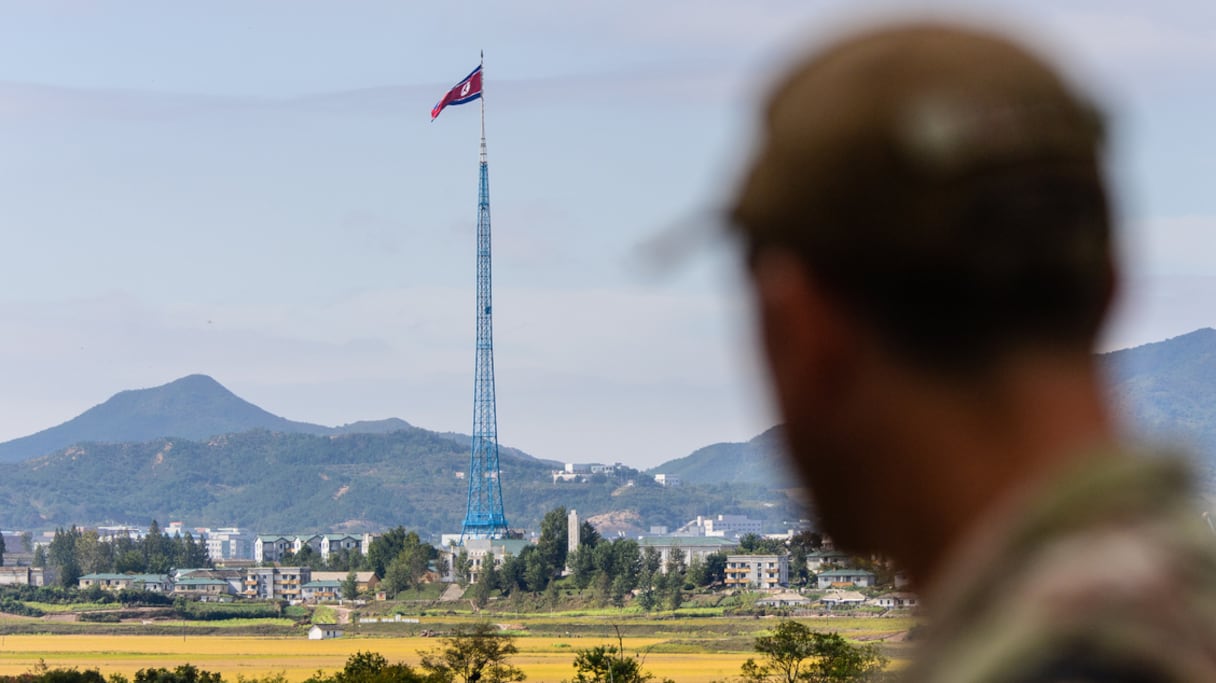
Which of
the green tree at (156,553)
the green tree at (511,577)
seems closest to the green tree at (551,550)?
the green tree at (511,577)

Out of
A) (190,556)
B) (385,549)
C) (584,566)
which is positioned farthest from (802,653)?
(190,556)

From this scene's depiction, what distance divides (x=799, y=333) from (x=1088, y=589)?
0.31 m

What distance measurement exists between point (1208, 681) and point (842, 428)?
0.33 meters

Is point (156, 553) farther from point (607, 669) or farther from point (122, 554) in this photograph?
point (607, 669)

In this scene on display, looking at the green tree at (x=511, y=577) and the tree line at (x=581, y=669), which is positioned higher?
the green tree at (x=511, y=577)

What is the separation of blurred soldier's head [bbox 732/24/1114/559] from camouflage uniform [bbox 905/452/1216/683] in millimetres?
106

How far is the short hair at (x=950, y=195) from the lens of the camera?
0.99 m

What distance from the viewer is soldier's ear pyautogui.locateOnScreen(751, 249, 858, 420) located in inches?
41.4

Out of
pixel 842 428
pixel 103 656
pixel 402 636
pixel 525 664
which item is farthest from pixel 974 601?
pixel 402 636

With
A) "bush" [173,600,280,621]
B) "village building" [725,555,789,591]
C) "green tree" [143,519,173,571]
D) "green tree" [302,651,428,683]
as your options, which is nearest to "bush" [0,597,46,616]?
"bush" [173,600,280,621]

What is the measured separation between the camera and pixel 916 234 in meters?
1.00

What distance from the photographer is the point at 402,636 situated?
3804 inches

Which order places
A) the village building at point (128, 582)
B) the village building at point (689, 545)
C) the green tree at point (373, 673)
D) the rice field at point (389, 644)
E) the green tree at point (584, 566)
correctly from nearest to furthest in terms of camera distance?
the green tree at point (373, 673), the rice field at point (389, 644), the green tree at point (584, 566), the village building at point (128, 582), the village building at point (689, 545)

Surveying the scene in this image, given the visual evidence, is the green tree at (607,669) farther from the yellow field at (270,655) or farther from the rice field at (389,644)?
the yellow field at (270,655)
